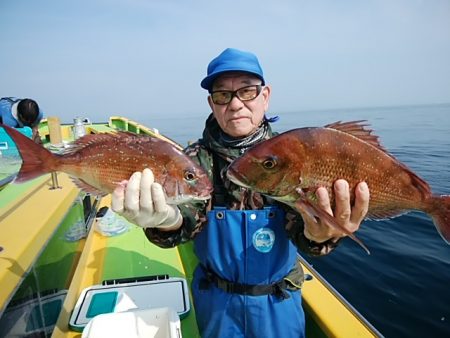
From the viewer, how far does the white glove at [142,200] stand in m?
1.91

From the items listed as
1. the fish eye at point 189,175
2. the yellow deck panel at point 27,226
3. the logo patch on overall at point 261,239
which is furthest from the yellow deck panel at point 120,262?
the fish eye at point 189,175

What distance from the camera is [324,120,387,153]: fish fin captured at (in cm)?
185

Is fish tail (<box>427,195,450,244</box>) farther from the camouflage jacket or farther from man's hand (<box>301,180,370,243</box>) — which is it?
the camouflage jacket

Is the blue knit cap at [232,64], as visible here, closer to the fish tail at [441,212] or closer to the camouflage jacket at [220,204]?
the camouflage jacket at [220,204]

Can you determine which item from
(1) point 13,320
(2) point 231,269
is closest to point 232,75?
(2) point 231,269

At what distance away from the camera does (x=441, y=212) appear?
1.85m

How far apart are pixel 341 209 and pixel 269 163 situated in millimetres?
516

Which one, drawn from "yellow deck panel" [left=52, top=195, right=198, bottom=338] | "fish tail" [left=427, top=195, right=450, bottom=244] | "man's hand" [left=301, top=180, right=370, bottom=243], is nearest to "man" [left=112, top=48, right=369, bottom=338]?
"man's hand" [left=301, top=180, right=370, bottom=243]

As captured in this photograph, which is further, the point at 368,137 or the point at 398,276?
the point at 398,276

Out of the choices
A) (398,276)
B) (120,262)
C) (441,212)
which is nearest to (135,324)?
(120,262)

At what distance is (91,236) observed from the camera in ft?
14.6

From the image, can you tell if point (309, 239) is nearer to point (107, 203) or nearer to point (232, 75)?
point (232, 75)

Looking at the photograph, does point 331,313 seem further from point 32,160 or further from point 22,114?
point 22,114

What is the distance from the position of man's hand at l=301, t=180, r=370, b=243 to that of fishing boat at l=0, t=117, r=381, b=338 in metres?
0.94
